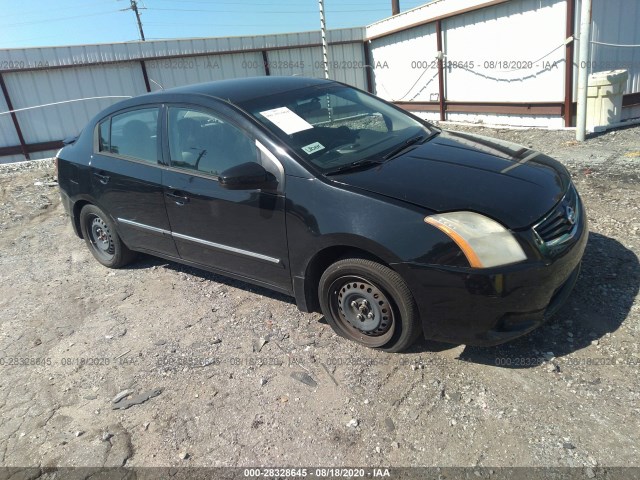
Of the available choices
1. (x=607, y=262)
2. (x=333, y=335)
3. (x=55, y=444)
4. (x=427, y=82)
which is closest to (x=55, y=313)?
(x=55, y=444)

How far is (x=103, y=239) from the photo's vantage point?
515 cm

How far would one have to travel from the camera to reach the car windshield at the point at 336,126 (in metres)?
3.43

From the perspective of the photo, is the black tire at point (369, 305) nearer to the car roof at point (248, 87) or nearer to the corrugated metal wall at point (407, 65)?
the car roof at point (248, 87)

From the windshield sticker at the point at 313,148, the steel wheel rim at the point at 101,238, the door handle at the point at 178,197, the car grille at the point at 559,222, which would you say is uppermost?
the windshield sticker at the point at 313,148

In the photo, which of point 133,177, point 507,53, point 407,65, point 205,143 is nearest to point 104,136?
point 133,177

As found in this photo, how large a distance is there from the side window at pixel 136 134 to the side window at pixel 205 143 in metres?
0.25

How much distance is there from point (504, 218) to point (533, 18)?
779 centimetres

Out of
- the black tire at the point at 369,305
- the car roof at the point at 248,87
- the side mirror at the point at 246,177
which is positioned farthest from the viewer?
the car roof at the point at 248,87

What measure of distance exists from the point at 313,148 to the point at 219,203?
82 centimetres

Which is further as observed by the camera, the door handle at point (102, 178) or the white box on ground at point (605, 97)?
the white box on ground at point (605, 97)

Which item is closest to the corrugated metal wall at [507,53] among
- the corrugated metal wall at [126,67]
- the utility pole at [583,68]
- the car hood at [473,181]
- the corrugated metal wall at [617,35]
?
the corrugated metal wall at [617,35]

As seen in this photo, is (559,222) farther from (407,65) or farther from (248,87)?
(407,65)

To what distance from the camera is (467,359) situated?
313cm

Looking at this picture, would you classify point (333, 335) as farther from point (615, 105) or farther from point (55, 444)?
point (615, 105)
